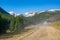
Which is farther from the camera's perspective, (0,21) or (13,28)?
(13,28)

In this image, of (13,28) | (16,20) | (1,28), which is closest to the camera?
(1,28)

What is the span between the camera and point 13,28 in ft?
301

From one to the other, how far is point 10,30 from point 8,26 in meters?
3.45

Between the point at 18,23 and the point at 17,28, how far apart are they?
253 cm

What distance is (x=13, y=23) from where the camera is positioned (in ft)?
308

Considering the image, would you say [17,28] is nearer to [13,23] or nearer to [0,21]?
[13,23]

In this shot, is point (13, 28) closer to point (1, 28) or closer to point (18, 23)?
point (18, 23)

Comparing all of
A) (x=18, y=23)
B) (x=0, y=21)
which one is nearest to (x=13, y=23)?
(x=18, y=23)

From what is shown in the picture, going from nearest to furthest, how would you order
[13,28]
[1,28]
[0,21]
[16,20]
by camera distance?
[1,28]
[0,21]
[13,28]
[16,20]

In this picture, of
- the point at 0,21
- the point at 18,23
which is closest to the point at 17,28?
the point at 18,23

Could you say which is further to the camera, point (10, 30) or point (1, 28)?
point (10, 30)

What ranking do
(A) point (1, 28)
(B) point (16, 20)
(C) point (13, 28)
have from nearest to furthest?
(A) point (1, 28), (C) point (13, 28), (B) point (16, 20)

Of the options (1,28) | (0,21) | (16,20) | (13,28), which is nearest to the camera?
(1,28)

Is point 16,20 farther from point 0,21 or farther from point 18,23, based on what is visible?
point 0,21
